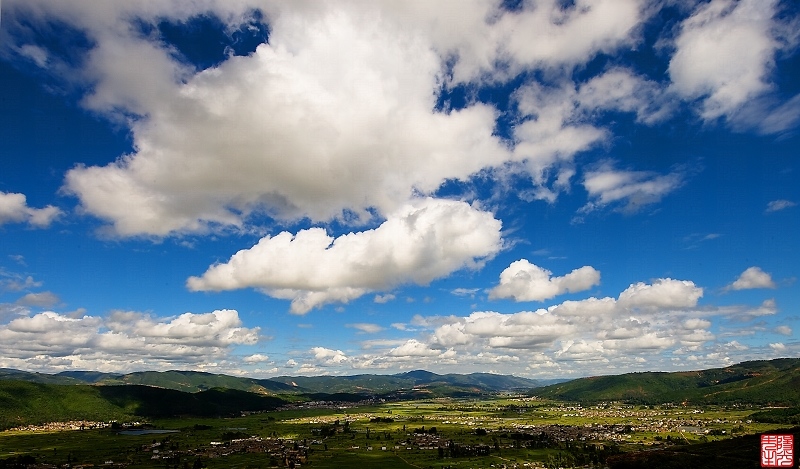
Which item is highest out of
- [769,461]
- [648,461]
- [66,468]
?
[769,461]

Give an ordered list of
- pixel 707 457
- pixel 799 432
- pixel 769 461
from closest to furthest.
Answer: pixel 769 461 < pixel 707 457 < pixel 799 432

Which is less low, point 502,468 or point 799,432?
point 799,432

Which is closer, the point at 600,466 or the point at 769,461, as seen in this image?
the point at 769,461

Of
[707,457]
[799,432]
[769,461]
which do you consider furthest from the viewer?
[799,432]

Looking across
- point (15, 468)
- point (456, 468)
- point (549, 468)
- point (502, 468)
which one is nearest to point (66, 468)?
point (15, 468)

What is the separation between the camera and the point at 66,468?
199 meters

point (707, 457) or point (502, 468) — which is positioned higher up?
point (707, 457)

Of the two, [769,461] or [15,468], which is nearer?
[769,461]

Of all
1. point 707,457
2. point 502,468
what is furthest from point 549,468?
point 707,457

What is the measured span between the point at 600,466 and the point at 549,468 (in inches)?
880

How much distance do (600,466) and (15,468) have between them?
241 m

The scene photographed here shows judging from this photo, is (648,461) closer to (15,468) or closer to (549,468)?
(549,468)

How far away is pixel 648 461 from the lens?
16438 centimetres

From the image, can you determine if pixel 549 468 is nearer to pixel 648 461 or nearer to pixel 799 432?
pixel 648 461
